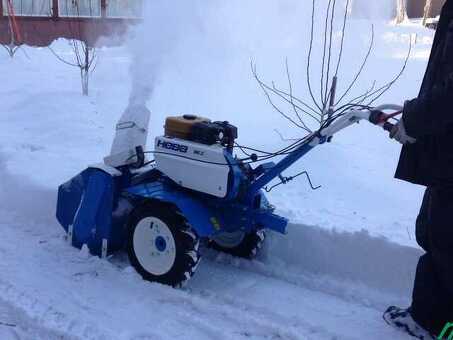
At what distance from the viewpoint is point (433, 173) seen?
277 centimetres

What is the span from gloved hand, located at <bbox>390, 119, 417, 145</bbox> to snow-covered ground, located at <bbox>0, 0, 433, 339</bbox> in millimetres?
1136

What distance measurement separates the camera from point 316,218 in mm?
4227

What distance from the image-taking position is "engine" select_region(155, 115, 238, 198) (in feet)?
11.2

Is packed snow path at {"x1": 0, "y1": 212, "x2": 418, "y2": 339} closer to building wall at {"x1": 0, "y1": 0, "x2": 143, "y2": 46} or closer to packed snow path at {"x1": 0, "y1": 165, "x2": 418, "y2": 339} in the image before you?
packed snow path at {"x1": 0, "y1": 165, "x2": 418, "y2": 339}

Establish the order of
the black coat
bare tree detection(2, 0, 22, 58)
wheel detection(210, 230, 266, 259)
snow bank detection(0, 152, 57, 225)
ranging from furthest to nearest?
bare tree detection(2, 0, 22, 58), snow bank detection(0, 152, 57, 225), wheel detection(210, 230, 266, 259), the black coat

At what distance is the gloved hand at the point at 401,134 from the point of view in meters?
2.74

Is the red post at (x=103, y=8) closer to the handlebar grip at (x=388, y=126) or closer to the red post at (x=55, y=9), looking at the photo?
the red post at (x=55, y=9)

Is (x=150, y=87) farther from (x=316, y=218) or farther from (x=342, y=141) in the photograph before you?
(x=342, y=141)

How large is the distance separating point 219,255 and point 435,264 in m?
1.61

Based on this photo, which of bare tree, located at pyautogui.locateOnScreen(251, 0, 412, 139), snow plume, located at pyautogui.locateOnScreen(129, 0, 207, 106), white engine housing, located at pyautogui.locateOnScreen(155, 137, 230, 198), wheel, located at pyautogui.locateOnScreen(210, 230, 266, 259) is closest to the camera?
white engine housing, located at pyautogui.locateOnScreen(155, 137, 230, 198)

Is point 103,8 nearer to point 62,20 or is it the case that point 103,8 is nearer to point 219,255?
point 62,20

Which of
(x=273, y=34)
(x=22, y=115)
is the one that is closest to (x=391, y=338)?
(x=22, y=115)

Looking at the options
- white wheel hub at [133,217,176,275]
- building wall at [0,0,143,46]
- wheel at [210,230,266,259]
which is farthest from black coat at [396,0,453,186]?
building wall at [0,0,143,46]

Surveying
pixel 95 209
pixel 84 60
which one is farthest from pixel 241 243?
pixel 84 60
